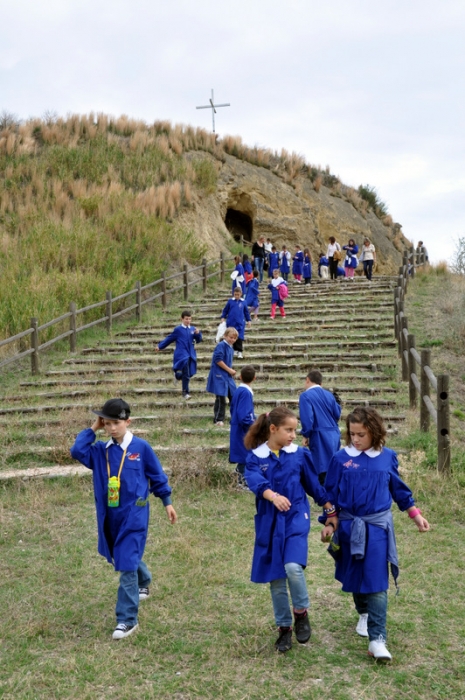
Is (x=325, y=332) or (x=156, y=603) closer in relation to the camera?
(x=156, y=603)

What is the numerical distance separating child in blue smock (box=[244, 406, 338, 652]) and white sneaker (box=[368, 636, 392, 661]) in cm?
41

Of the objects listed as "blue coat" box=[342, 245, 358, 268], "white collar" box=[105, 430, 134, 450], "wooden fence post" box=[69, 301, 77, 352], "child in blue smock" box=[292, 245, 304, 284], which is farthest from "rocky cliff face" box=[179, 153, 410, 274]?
"white collar" box=[105, 430, 134, 450]

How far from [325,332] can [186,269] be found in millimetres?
6551

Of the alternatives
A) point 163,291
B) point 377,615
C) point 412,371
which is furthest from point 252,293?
point 377,615

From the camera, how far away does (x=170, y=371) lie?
1351 centimetres

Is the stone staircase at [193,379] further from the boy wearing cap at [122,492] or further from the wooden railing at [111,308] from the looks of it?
the boy wearing cap at [122,492]

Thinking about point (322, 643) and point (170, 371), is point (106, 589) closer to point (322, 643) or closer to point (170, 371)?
point (322, 643)

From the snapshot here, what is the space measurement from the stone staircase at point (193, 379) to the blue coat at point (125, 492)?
3306 mm

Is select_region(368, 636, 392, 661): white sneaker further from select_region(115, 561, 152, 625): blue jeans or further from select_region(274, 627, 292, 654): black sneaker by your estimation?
select_region(115, 561, 152, 625): blue jeans

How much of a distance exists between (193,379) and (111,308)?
5440mm

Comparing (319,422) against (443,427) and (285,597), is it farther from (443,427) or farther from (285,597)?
(285,597)

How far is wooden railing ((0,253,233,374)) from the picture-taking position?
14.0m

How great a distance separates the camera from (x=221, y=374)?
955 centimetres

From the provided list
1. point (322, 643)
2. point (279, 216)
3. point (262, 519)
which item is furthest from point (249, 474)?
point (279, 216)
